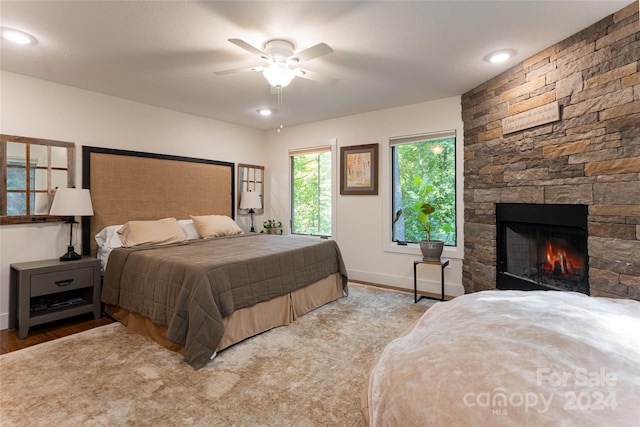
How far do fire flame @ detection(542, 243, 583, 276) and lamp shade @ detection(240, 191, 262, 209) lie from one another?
390cm

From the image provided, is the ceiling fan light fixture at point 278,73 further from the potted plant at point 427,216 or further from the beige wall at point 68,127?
the beige wall at point 68,127

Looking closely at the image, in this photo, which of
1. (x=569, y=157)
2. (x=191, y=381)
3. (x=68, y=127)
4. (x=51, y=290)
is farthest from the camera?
(x=68, y=127)

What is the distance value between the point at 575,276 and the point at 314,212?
349cm

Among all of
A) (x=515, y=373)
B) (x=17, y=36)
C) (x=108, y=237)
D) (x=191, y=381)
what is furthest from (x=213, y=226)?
(x=515, y=373)

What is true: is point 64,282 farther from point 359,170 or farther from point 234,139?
point 359,170

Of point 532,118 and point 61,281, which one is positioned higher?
point 532,118

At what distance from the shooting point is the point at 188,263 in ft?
8.30

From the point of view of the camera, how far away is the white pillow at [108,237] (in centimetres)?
340

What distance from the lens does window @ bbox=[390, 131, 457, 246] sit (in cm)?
400

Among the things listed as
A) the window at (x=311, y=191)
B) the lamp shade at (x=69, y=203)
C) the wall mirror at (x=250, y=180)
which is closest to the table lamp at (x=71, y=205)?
the lamp shade at (x=69, y=203)

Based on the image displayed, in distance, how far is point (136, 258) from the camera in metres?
2.94

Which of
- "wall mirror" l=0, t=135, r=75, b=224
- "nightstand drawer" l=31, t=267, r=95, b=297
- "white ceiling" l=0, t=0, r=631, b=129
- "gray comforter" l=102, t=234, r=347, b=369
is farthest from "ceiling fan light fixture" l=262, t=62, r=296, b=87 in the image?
"nightstand drawer" l=31, t=267, r=95, b=297

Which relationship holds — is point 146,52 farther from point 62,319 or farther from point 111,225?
point 62,319

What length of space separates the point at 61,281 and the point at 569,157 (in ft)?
15.1
